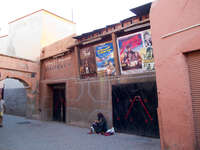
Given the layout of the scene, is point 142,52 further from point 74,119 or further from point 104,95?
point 74,119

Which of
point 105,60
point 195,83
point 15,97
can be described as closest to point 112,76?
point 105,60

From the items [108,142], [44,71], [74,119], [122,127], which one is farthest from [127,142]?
[44,71]

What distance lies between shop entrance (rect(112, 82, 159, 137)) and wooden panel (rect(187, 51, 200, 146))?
A: 249 cm

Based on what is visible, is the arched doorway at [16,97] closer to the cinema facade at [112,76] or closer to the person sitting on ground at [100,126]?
the cinema facade at [112,76]

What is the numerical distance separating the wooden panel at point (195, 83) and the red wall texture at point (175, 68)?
0.11 m

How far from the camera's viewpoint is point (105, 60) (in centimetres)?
835

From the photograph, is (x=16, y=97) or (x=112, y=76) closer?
(x=112, y=76)

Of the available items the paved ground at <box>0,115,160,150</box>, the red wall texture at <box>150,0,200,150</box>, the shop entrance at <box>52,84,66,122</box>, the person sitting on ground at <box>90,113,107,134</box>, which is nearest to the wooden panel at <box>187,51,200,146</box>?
the red wall texture at <box>150,0,200,150</box>

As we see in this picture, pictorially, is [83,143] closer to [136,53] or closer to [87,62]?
[136,53]

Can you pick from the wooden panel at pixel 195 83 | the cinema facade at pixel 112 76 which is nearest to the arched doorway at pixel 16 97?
the cinema facade at pixel 112 76

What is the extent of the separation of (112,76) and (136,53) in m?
1.69

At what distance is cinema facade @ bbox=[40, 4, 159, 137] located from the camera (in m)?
6.77

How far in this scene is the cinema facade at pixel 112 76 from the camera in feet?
22.2

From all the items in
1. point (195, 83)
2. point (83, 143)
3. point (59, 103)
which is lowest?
point (83, 143)
